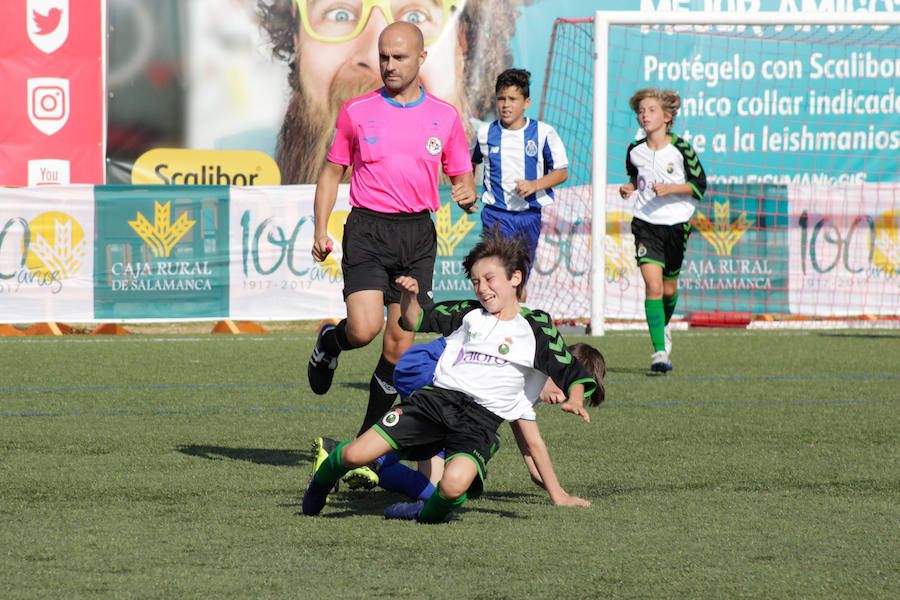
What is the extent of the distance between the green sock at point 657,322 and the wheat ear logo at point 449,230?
450 cm

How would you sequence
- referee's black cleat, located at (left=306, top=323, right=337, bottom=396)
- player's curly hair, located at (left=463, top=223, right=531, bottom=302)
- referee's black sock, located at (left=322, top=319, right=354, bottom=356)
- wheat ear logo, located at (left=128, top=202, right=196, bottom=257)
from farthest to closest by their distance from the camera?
wheat ear logo, located at (left=128, top=202, right=196, bottom=257), referee's black cleat, located at (left=306, top=323, right=337, bottom=396), referee's black sock, located at (left=322, top=319, right=354, bottom=356), player's curly hair, located at (left=463, top=223, right=531, bottom=302)

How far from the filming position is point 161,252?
13.2m

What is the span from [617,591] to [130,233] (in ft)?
35.1

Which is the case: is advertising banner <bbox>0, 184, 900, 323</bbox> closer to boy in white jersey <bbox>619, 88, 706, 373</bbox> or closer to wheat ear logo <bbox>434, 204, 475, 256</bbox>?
wheat ear logo <bbox>434, 204, 475, 256</bbox>

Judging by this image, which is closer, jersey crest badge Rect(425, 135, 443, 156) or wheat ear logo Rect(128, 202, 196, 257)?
jersey crest badge Rect(425, 135, 443, 156)

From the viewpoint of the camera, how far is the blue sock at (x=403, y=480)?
15.2 feet

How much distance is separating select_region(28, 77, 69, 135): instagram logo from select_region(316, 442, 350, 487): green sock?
44.2 feet

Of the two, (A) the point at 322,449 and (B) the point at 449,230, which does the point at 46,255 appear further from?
(A) the point at 322,449

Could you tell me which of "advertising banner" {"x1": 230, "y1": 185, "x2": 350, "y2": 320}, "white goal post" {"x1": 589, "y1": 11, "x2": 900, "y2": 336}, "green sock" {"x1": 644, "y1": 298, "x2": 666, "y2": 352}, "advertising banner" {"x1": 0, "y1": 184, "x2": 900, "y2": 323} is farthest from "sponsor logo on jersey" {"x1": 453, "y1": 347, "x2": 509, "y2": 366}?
"advertising banner" {"x1": 230, "y1": 185, "x2": 350, "y2": 320}

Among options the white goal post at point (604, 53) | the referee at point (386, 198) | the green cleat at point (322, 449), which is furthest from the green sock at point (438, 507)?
the white goal post at point (604, 53)

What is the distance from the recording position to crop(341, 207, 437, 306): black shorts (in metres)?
5.37

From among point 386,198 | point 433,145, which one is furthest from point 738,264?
point 386,198

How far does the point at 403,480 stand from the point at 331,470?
0.59 m

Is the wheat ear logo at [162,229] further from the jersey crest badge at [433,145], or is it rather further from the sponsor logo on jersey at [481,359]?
the sponsor logo on jersey at [481,359]
